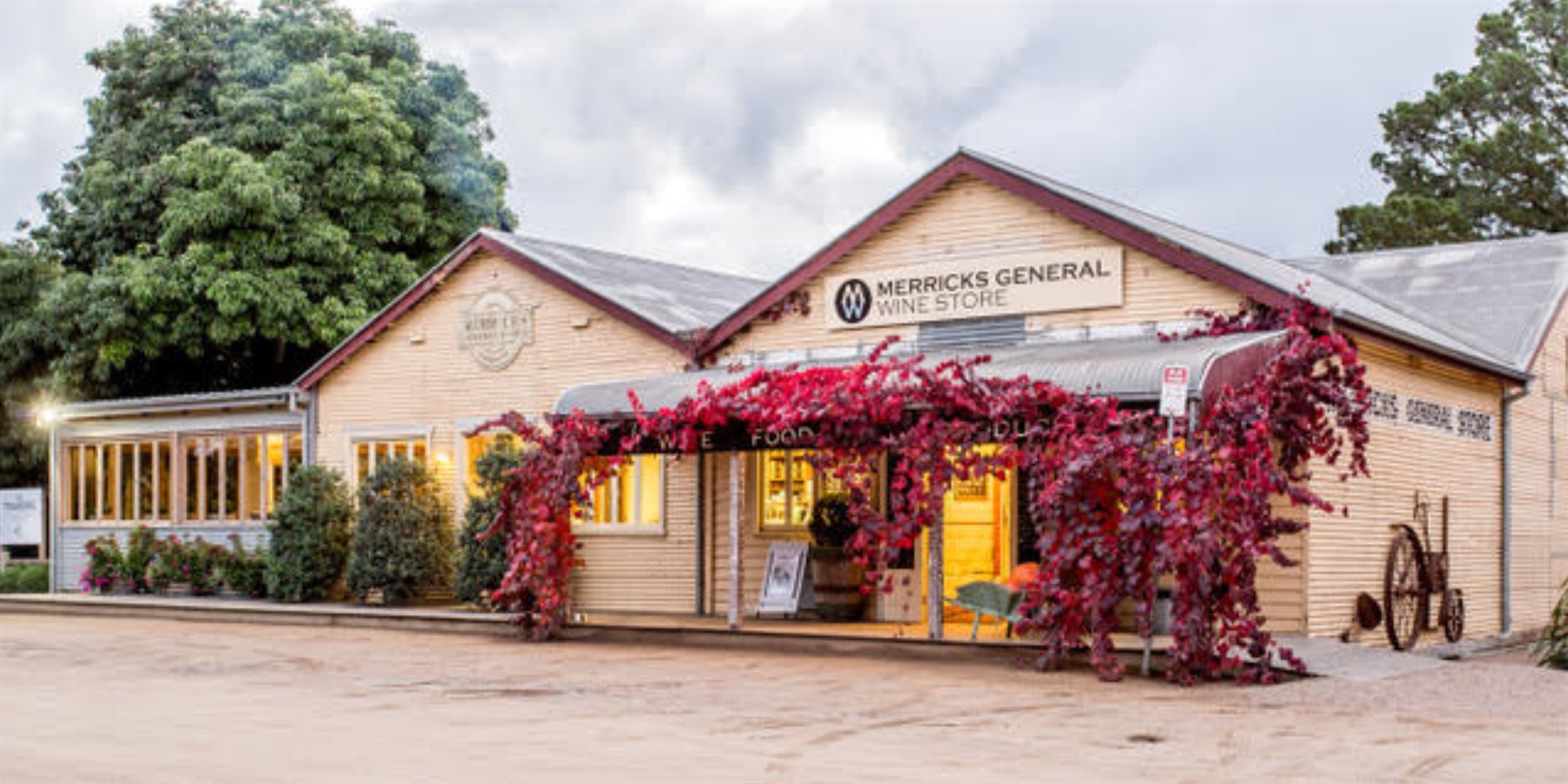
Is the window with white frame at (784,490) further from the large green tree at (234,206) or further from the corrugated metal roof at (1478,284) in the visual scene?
the large green tree at (234,206)

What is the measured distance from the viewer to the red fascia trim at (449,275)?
2089cm

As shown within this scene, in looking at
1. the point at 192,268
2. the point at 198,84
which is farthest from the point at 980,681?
the point at 198,84

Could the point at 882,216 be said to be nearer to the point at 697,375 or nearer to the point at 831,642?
the point at 697,375

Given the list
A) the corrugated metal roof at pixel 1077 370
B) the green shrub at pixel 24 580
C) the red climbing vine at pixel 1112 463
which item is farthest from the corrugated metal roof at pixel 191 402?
the red climbing vine at pixel 1112 463

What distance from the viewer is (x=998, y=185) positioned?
60.2 ft

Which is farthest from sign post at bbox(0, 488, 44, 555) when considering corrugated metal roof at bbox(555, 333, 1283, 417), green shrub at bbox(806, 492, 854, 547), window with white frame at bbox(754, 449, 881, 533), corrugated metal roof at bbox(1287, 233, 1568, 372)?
corrugated metal roof at bbox(1287, 233, 1568, 372)

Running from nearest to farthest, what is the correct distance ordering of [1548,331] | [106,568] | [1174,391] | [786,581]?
[1174,391]
[786,581]
[1548,331]
[106,568]

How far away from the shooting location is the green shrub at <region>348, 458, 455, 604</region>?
22016 mm

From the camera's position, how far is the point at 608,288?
71.1 feet

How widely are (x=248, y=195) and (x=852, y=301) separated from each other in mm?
14775

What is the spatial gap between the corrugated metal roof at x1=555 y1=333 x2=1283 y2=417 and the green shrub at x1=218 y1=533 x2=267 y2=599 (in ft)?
24.1

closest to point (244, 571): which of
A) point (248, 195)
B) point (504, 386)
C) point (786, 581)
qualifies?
point (504, 386)

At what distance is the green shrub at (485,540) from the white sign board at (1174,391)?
9.49m

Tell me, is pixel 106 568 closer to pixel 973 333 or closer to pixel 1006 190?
pixel 973 333
